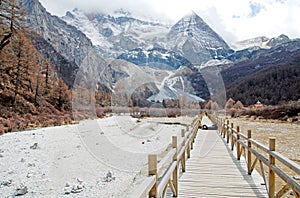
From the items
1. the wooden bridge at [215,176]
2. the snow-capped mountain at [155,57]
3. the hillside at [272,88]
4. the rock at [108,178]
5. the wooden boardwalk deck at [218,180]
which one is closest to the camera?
the wooden bridge at [215,176]

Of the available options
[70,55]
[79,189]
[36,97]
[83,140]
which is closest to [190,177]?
[79,189]

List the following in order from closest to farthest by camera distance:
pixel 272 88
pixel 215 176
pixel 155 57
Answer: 1. pixel 215 176
2. pixel 155 57
3. pixel 272 88

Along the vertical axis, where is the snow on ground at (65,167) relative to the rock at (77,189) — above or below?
above

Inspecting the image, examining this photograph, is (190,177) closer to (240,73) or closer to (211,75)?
(211,75)

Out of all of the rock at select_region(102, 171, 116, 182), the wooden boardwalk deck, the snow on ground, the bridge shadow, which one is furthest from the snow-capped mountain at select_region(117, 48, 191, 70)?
the bridge shadow

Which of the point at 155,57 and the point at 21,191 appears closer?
the point at 21,191

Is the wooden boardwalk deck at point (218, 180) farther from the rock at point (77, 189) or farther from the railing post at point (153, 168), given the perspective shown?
the rock at point (77, 189)

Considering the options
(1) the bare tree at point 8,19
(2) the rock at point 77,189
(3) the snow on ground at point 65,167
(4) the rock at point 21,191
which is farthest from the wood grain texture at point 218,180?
(1) the bare tree at point 8,19

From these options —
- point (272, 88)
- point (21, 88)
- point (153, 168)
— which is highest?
point (272, 88)

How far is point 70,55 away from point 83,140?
245 ft

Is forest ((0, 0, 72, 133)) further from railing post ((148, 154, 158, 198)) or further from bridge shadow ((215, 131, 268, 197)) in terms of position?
railing post ((148, 154, 158, 198))

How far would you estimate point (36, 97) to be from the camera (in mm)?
31812

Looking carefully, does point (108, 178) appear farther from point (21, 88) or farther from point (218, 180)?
point (21, 88)

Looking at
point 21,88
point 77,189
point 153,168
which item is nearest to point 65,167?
point 77,189
